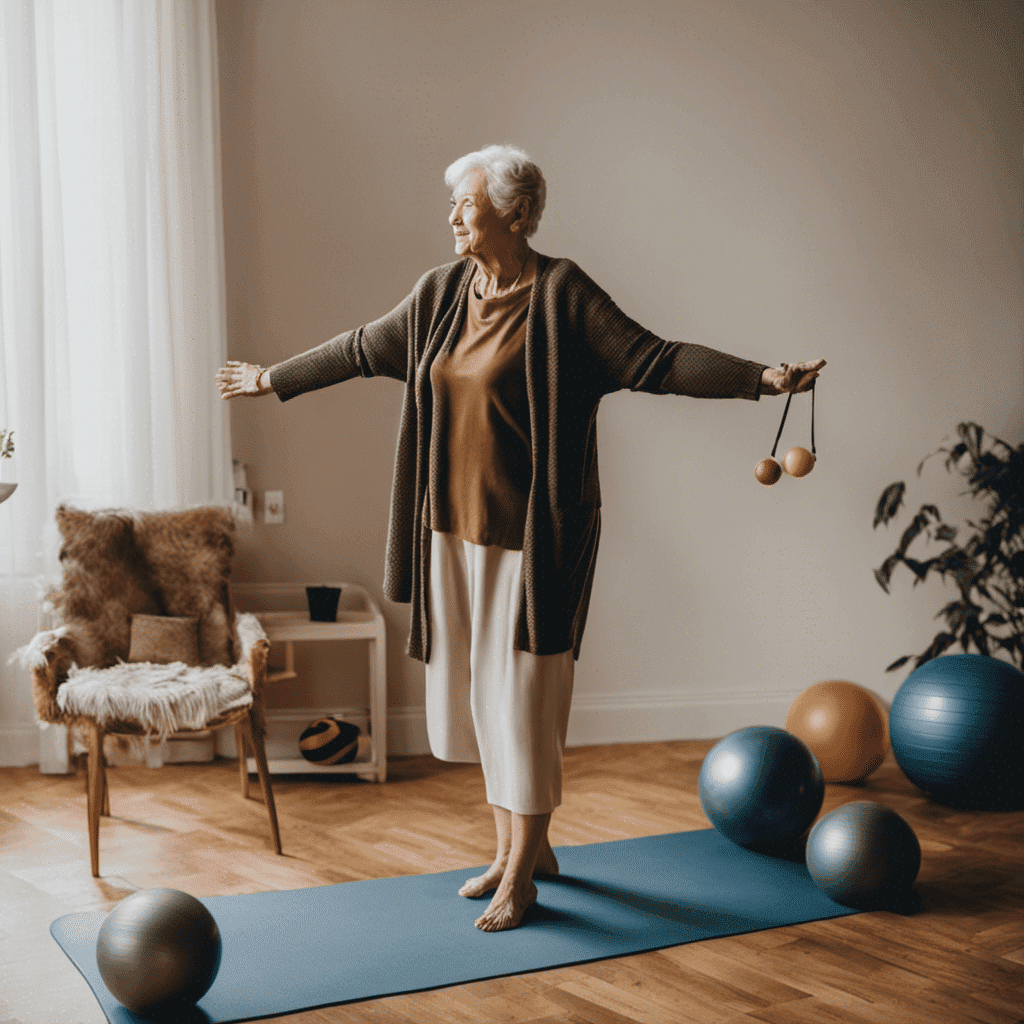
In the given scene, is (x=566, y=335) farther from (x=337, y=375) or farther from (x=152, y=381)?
(x=152, y=381)

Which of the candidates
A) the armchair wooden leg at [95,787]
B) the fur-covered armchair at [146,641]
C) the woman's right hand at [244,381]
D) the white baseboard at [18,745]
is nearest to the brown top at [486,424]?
the woman's right hand at [244,381]

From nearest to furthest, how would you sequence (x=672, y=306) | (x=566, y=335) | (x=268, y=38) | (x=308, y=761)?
(x=566, y=335), (x=308, y=761), (x=268, y=38), (x=672, y=306)

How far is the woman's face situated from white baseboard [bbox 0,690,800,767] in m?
1.99

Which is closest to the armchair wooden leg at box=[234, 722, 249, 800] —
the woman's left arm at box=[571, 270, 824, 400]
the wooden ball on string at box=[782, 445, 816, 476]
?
the woman's left arm at box=[571, 270, 824, 400]

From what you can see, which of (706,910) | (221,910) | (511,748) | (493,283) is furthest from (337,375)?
(706,910)

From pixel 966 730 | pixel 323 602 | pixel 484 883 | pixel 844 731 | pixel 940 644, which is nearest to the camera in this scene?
pixel 484 883

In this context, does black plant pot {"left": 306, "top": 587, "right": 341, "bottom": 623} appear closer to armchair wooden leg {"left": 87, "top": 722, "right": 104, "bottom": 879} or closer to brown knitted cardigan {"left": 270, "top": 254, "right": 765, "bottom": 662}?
armchair wooden leg {"left": 87, "top": 722, "right": 104, "bottom": 879}

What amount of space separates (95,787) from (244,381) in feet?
3.44

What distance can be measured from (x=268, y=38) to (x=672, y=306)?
1.62 metres

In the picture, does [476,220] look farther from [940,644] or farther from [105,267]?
[940,644]

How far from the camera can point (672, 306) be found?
4.12 metres

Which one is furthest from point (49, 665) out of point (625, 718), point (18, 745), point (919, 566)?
point (919, 566)

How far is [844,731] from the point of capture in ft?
11.3

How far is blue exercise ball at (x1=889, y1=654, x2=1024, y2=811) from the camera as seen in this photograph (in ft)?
10.2
